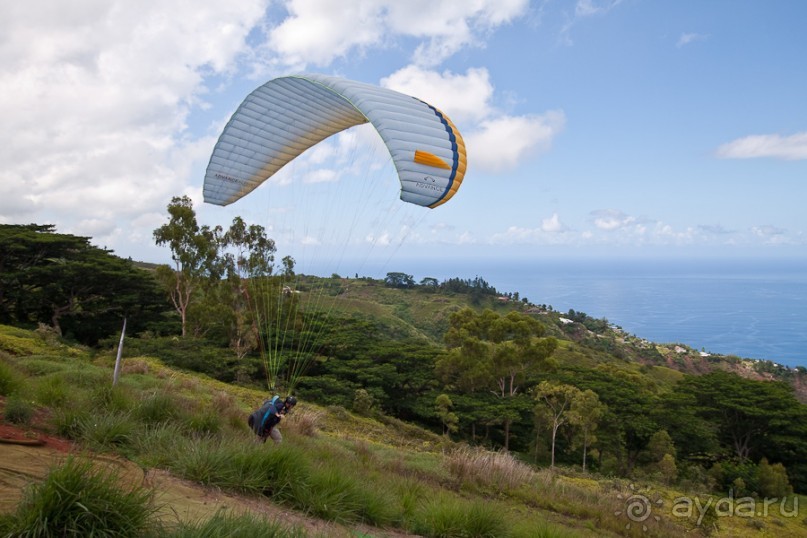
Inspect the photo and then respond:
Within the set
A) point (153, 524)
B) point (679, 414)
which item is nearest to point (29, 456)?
point (153, 524)

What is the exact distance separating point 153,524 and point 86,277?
20430 millimetres

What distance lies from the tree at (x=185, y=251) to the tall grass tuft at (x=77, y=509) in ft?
57.8

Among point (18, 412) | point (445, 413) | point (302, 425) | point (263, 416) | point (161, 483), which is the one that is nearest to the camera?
point (161, 483)

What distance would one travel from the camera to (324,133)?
9.80 m

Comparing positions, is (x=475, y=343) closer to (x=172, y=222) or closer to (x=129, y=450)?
(x=172, y=222)

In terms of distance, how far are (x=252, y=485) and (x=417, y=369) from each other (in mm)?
17725

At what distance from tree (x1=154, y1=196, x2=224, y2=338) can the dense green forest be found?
5 centimetres

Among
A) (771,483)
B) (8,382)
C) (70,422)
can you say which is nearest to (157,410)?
(70,422)

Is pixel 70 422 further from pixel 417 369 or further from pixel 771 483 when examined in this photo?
pixel 771 483

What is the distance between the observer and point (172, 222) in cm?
1880

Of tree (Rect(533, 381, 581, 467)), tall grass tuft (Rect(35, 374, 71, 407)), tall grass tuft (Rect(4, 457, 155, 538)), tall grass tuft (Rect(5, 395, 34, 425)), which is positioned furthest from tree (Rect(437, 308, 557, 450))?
tall grass tuft (Rect(4, 457, 155, 538))

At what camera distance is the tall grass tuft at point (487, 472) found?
23.2 ft


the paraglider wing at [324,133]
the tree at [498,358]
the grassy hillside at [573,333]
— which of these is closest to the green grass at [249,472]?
the paraglider wing at [324,133]

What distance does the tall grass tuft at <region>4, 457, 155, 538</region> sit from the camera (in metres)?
2.33
